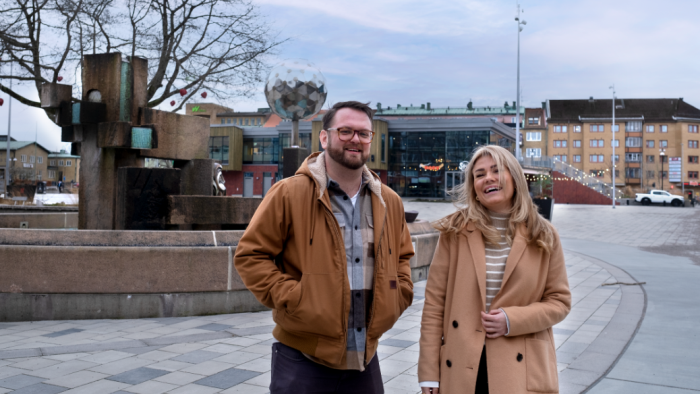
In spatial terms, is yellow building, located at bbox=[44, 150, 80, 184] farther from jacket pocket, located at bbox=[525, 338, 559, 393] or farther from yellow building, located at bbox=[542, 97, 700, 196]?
jacket pocket, located at bbox=[525, 338, 559, 393]

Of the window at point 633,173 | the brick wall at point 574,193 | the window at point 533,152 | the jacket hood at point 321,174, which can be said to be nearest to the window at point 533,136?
the window at point 533,152

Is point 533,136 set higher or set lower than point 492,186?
higher

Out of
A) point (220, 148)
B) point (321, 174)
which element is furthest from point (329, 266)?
point (220, 148)

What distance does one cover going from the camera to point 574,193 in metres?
54.8

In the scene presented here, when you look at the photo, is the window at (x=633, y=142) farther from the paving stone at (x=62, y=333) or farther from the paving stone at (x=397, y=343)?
the paving stone at (x=62, y=333)

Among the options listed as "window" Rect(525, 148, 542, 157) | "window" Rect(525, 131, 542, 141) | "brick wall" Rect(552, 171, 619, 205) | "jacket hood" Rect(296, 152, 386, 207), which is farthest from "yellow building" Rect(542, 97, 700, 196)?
"jacket hood" Rect(296, 152, 386, 207)

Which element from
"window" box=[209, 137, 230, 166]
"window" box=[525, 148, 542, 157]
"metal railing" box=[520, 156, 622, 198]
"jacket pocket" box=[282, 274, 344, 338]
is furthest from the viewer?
"window" box=[525, 148, 542, 157]

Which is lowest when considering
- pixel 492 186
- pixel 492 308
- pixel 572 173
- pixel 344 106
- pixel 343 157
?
pixel 492 308

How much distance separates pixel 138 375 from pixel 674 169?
9553 centimetres

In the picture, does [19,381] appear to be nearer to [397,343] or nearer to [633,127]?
[397,343]

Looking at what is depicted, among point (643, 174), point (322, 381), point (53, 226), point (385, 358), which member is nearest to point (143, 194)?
point (385, 358)

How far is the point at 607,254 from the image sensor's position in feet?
47.8

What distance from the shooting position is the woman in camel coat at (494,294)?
235 centimetres

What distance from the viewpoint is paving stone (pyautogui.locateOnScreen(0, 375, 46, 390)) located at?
13.6ft
